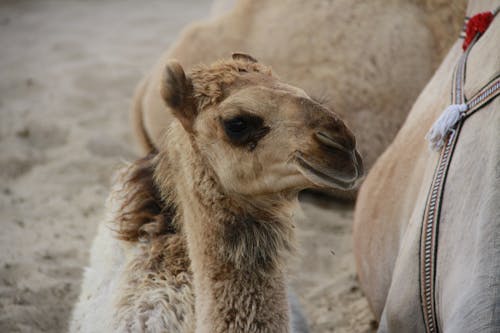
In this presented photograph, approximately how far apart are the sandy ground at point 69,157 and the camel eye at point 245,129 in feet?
1.49

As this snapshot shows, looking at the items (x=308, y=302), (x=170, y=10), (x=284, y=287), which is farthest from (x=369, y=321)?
(x=170, y=10)

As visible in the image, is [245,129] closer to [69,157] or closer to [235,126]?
[235,126]

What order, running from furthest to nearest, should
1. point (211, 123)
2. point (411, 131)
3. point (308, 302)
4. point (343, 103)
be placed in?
point (343, 103) → point (308, 302) → point (411, 131) → point (211, 123)

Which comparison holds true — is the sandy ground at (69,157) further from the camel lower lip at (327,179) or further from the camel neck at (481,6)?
the camel neck at (481,6)

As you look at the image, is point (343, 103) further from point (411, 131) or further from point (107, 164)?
point (107, 164)

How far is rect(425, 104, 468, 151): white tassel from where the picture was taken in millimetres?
2133

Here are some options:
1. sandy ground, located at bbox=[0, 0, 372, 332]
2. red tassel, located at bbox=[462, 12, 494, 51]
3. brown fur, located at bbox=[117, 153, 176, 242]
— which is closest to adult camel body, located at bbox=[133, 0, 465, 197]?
sandy ground, located at bbox=[0, 0, 372, 332]

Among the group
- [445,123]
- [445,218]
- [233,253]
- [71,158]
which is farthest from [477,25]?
[71,158]

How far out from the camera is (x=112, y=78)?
494cm

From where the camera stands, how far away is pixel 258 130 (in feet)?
5.98

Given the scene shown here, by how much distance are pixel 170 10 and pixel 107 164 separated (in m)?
2.82

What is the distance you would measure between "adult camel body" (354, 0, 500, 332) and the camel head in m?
0.36

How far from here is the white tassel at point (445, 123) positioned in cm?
213

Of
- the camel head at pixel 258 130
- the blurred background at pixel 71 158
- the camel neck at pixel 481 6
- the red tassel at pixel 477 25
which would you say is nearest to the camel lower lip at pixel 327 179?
the camel head at pixel 258 130
